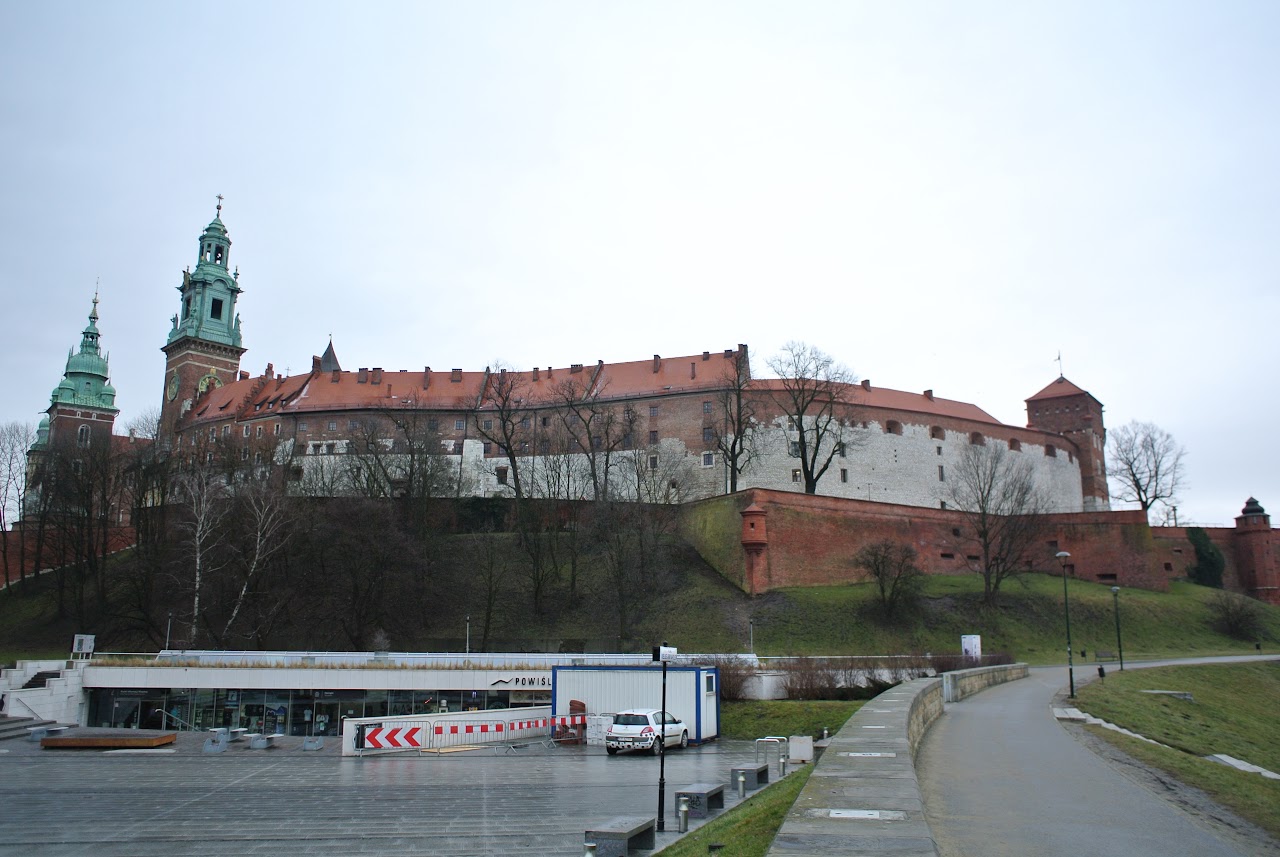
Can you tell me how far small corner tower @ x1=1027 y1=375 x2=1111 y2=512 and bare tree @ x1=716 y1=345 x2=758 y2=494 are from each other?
2998cm

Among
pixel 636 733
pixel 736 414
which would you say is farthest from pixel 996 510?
pixel 636 733

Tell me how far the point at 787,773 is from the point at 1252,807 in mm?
8948

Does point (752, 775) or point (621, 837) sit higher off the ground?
point (621, 837)

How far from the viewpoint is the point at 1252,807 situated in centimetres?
1212

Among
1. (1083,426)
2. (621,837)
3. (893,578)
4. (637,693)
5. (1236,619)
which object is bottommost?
(621,837)

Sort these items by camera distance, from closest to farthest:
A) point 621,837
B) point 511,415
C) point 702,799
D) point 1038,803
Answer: point 1038,803
point 621,837
point 702,799
point 511,415

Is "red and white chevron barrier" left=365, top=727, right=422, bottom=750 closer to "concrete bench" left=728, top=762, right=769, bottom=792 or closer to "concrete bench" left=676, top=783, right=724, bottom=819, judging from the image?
"concrete bench" left=728, top=762, right=769, bottom=792

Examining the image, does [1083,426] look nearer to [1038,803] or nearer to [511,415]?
[511,415]

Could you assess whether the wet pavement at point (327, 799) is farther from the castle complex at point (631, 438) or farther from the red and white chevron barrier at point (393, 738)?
the castle complex at point (631, 438)

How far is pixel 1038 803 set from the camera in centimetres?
1152

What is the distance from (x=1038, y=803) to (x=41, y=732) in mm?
28370

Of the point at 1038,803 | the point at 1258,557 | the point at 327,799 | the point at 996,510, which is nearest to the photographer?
the point at 1038,803

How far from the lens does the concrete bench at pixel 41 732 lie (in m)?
27.9

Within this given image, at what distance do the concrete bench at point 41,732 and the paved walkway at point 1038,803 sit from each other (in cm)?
2474
